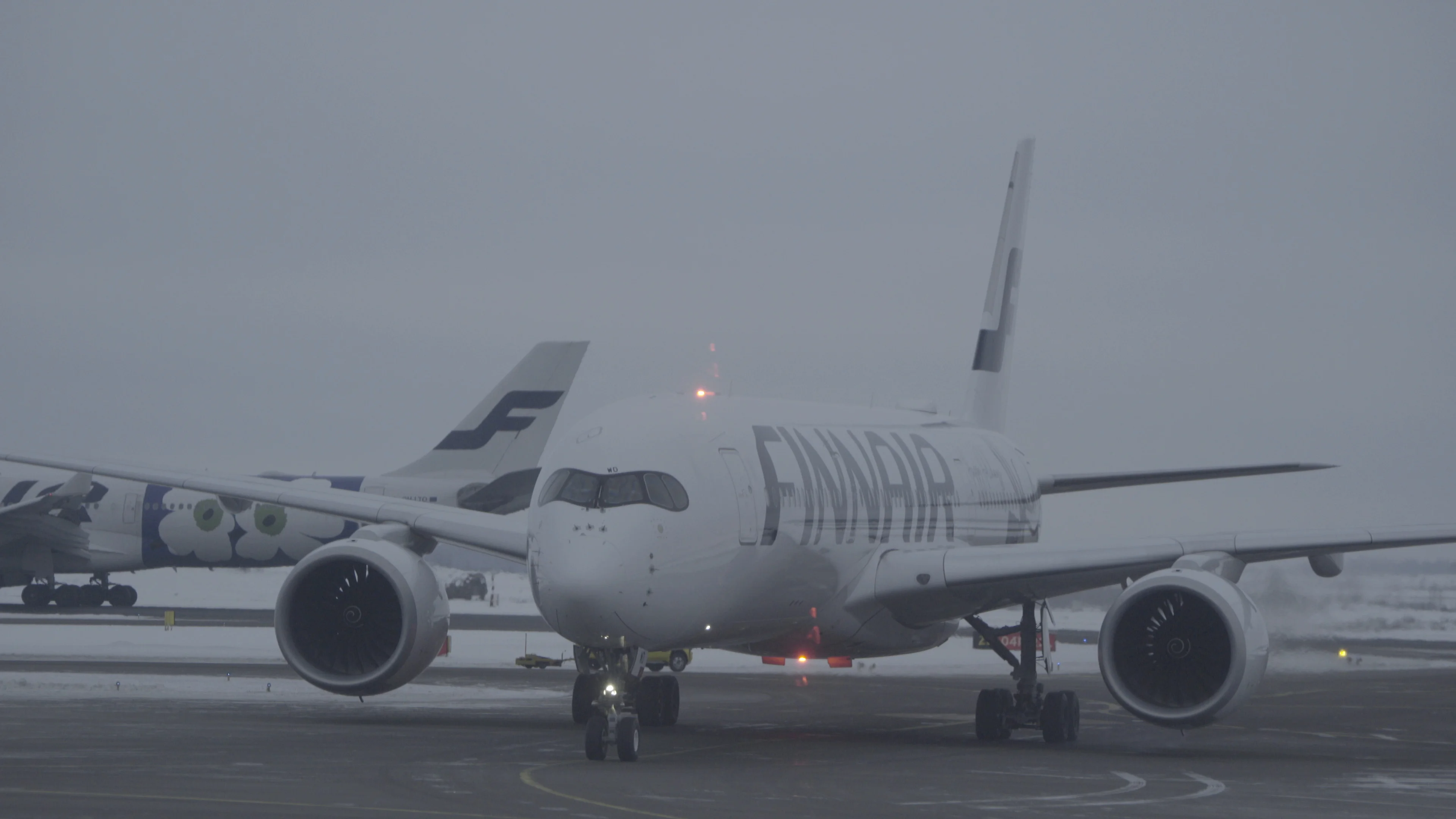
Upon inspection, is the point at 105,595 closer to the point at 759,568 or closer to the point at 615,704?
the point at 759,568

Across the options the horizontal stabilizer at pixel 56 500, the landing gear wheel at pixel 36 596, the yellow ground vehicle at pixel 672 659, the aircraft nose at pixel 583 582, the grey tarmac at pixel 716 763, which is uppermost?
the horizontal stabilizer at pixel 56 500

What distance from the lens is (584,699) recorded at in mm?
23078

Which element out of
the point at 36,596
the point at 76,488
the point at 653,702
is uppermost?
the point at 76,488

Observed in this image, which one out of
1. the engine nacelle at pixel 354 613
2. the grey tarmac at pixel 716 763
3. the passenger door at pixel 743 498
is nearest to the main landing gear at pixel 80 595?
the grey tarmac at pixel 716 763

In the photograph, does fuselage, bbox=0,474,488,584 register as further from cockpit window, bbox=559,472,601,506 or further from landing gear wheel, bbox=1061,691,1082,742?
cockpit window, bbox=559,472,601,506

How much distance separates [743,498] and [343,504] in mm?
7197

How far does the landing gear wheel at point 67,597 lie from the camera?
58750 mm

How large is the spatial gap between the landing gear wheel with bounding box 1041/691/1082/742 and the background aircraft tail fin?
102ft

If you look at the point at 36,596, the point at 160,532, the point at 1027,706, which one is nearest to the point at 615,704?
the point at 1027,706

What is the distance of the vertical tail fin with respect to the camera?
3244 cm

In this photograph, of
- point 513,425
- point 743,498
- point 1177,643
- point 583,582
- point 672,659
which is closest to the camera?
point 583,582

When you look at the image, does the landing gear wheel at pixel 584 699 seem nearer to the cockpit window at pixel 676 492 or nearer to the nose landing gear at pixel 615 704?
the nose landing gear at pixel 615 704

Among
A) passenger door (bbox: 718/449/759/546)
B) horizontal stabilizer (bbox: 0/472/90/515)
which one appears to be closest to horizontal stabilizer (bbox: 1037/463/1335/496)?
passenger door (bbox: 718/449/759/546)

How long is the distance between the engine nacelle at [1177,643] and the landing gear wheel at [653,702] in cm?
590
